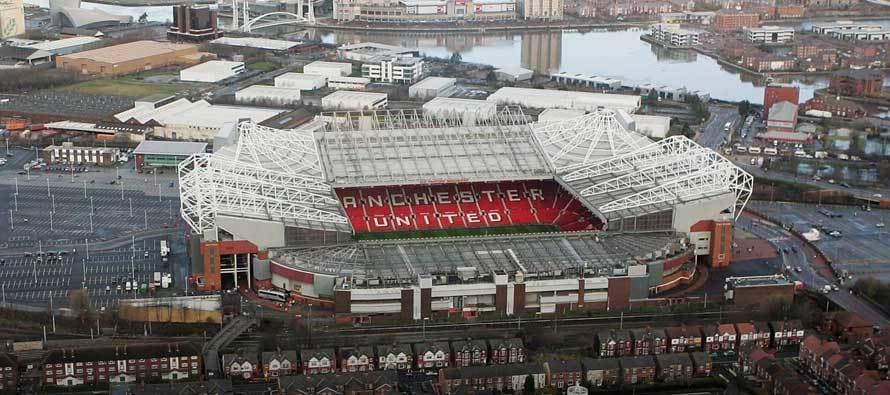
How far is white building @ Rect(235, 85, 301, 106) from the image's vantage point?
28281 millimetres

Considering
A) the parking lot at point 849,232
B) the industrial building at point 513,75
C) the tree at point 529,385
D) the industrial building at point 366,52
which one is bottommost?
the tree at point 529,385

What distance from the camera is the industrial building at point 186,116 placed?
24953 millimetres

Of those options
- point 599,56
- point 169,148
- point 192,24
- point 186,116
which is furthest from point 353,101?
point 599,56

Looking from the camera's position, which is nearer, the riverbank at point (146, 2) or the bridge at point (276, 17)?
the bridge at point (276, 17)

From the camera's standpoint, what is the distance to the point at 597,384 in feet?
43.0

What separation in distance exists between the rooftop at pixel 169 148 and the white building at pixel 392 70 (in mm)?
9353

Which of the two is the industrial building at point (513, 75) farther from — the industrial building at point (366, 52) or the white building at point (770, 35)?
the white building at point (770, 35)

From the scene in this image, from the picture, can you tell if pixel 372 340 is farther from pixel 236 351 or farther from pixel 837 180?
pixel 837 180

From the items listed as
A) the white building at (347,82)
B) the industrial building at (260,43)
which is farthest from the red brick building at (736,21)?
the white building at (347,82)

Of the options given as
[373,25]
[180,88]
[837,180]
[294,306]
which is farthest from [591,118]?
[373,25]

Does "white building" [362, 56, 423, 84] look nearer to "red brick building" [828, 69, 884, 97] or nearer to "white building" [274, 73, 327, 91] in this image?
"white building" [274, 73, 327, 91]

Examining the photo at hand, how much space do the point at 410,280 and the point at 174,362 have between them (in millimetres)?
3289

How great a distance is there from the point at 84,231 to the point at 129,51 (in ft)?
53.8

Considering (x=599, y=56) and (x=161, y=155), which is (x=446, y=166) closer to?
(x=161, y=155)
